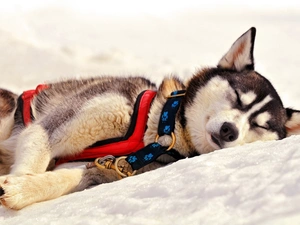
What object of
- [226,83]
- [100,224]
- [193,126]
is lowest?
[100,224]

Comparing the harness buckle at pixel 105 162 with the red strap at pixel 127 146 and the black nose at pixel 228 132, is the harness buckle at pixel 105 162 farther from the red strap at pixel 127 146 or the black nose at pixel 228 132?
the black nose at pixel 228 132

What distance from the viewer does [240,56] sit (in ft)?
12.8

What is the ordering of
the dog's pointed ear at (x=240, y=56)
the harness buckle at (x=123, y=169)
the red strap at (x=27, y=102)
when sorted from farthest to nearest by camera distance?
the red strap at (x=27, y=102), the dog's pointed ear at (x=240, y=56), the harness buckle at (x=123, y=169)

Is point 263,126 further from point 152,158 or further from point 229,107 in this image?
point 152,158

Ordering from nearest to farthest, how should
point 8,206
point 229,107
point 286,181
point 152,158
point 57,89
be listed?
1. point 286,181
2. point 8,206
3. point 152,158
4. point 229,107
5. point 57,89

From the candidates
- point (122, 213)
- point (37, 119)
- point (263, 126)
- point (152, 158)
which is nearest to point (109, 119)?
point (152, 158)

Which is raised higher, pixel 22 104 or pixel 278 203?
pixel 22 104

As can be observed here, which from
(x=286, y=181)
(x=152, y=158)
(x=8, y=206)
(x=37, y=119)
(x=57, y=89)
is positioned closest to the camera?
(x=286, y=181)

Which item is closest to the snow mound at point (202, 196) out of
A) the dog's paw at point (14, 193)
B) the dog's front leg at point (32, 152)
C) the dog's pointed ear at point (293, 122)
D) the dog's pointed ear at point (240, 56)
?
the dog's paw at point (14, 193)

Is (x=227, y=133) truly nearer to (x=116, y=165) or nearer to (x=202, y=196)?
(x=116, y=165)

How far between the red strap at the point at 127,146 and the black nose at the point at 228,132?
1.59ft

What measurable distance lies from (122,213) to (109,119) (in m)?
1.22

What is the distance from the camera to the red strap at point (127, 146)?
3.40 m

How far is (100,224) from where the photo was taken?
7.39ft
